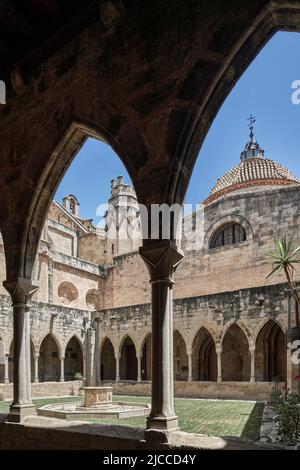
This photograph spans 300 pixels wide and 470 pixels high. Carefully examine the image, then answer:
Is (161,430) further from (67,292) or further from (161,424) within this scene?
(67,292)

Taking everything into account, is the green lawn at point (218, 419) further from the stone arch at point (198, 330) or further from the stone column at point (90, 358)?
the stone arch at point (198, 330)

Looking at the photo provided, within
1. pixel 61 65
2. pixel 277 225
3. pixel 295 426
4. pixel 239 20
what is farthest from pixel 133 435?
pixel 277 225

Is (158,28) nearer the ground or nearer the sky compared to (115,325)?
nearer the sky

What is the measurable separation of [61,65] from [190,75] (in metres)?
1.70

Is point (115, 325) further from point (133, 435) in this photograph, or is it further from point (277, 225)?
point (133, 435)

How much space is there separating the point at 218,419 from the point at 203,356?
8.87 meters

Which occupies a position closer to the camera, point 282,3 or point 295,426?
point 282,3

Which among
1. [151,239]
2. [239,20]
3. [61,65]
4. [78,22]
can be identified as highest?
[78,22]

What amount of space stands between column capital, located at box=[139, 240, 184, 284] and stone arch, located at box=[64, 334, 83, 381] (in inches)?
661

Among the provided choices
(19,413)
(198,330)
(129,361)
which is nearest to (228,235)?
(198,330)

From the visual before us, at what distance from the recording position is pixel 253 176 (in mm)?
24031

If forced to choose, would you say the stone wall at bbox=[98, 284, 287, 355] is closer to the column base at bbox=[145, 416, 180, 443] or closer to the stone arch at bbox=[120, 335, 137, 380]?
the stone arch at bbox=[120, 335, 137, 380]

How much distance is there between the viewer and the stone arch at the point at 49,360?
18938mm

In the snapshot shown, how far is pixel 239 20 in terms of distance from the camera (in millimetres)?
3381
